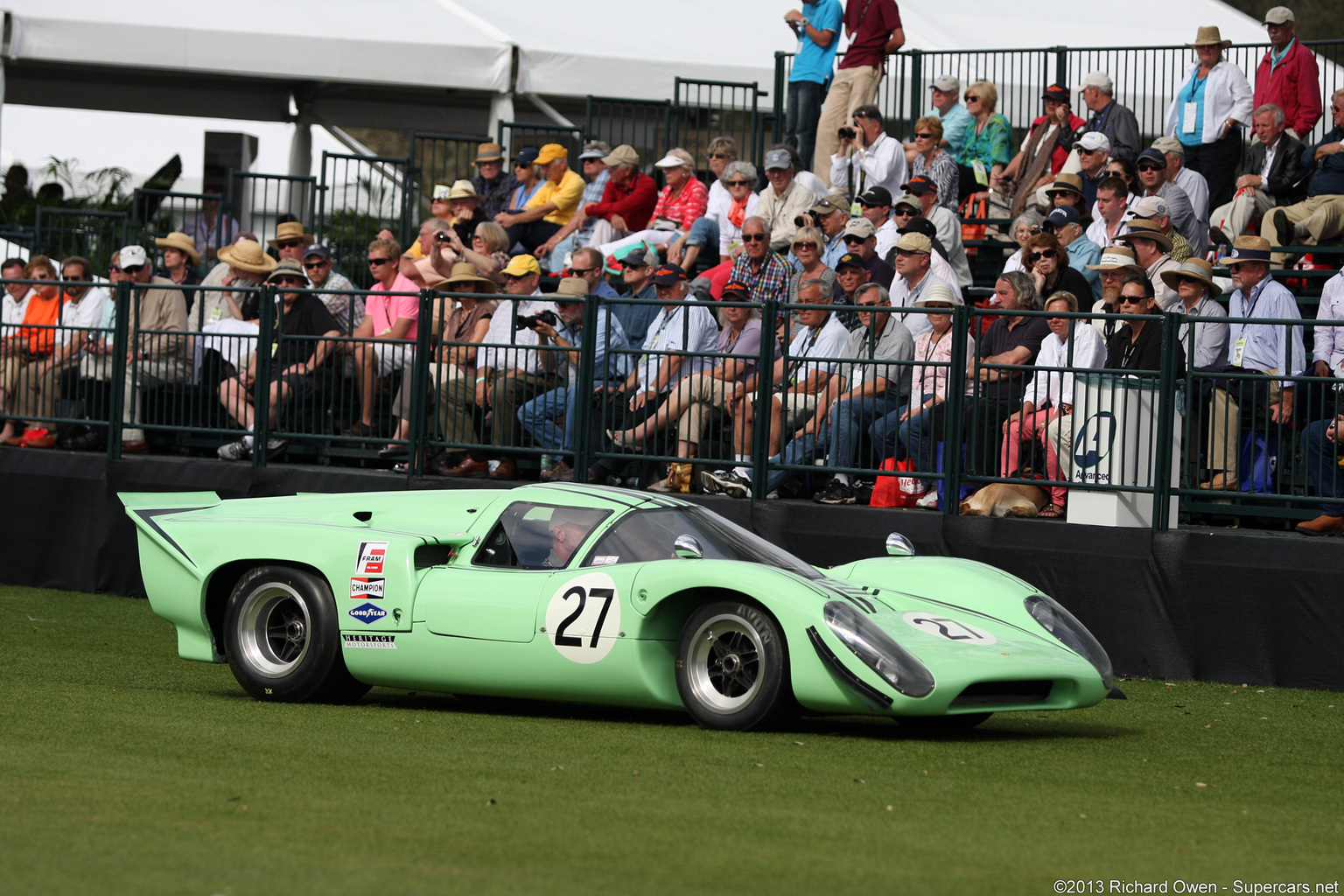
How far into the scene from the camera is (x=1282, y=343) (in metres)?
10.2

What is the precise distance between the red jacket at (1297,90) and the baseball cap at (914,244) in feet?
13.7

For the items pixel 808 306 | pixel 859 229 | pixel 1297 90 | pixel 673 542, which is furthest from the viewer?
pixel 1297 90

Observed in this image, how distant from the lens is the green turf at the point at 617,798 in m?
4.80

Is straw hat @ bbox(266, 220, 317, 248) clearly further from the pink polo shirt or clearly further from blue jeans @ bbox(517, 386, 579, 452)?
blue jeans @ bbox(517, 386, 579, 452)

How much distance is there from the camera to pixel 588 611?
7.84m

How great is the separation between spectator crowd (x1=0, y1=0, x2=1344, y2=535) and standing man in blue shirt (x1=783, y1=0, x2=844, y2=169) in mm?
32

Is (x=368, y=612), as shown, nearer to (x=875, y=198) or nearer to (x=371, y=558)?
(x=371, y=558)

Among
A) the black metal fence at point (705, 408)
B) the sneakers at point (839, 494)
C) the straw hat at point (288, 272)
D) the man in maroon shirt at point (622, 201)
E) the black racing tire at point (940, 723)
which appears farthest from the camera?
the man in maroon shirt at point (622, 201)

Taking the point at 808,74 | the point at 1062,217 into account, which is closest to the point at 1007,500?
the point at 1062,217

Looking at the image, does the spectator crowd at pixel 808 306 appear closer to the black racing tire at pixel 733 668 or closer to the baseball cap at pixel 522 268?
the baseball cap at pixel 522 268

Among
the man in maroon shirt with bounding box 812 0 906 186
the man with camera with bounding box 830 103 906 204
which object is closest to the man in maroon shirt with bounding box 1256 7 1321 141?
the man with camera with bounding box 830 103 906 204

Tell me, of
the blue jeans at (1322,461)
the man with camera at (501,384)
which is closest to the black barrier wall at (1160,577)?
the blue jeans at (1322,461)

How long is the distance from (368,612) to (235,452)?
5890mm

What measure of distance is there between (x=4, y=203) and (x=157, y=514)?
18950mm
